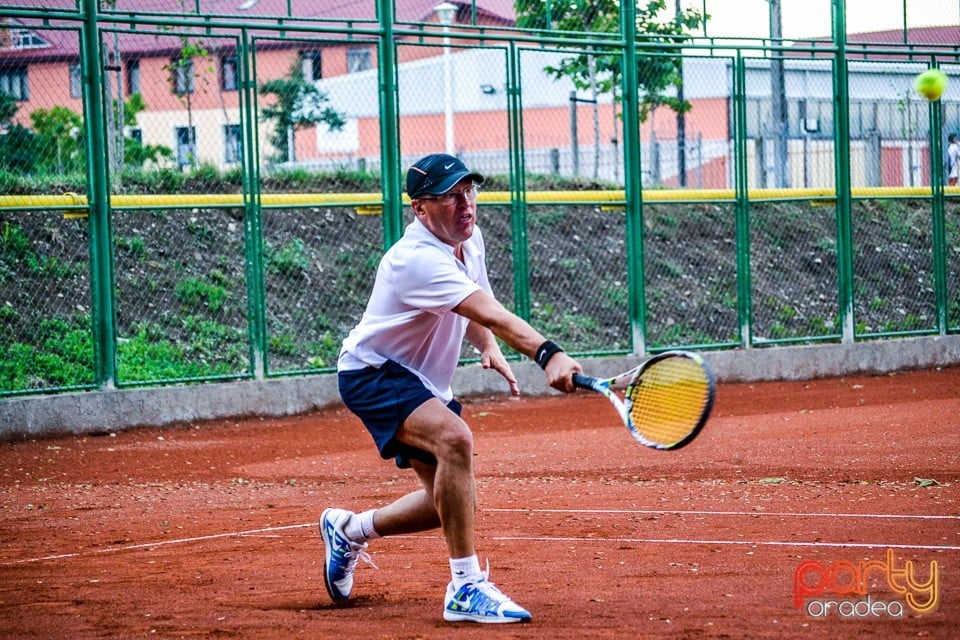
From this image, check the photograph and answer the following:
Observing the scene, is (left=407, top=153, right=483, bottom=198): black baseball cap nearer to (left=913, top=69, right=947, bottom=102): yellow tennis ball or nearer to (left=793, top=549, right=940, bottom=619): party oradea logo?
(left=793, top=549, right=940, bottom=619): party oradea logo

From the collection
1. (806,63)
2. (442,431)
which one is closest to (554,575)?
(442,431)

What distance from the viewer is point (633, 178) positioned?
1525cm

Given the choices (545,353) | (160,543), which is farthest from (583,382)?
(160,543)

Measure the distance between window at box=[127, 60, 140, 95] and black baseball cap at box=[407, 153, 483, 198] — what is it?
9.94 metres

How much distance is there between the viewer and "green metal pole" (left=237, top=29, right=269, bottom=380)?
13.2 m

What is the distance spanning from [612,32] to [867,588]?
11.3 m

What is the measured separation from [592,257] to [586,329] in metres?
2.02

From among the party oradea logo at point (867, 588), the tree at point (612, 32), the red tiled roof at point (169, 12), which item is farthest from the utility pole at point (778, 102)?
the party oradea logo at point (867, 588)

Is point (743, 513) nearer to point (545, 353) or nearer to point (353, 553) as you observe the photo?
point (353, 553)

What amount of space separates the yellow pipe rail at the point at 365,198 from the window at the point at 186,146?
0.95m

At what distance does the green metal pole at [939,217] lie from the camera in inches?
668

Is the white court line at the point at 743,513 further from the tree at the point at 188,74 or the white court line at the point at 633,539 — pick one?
the tree at the point at 188,74

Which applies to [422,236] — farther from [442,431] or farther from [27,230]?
[27,230]

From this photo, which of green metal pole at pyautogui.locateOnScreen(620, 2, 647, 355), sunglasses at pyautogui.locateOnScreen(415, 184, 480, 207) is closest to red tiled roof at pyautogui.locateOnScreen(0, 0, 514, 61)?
green metal pole at pyautogui.locateOnScreen(620, 2, 647, 355)
